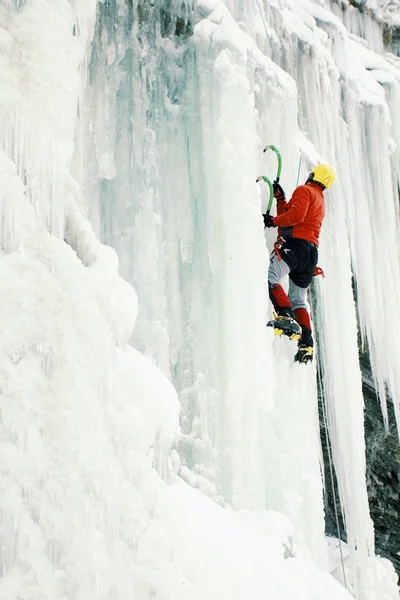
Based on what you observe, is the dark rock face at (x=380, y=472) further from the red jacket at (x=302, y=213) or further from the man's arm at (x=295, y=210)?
the man's arm at (x=295, y=210)

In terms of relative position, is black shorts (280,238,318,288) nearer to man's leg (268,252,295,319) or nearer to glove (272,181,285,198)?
man's leg (268,252,295,319)

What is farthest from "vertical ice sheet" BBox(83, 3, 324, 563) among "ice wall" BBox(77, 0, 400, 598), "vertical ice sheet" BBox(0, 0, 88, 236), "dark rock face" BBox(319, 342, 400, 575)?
"dark rock face" BBox(319, 342, 400, 575)

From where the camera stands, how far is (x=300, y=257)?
4.23m

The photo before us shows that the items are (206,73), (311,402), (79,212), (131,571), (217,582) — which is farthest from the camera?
(311,402)

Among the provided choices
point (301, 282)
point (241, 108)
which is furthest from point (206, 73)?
point (301, 282)

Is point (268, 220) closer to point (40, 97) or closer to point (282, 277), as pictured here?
point (282, 277)

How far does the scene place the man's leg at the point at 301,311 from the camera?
4215 millimetres

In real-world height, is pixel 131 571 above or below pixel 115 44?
below

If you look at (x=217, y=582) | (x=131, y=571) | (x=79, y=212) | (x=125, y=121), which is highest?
(x=125, y=121)

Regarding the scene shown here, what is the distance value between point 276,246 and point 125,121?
1309 mm

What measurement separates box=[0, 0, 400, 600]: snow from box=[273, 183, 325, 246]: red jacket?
7.0 inches

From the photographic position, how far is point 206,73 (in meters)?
4.18

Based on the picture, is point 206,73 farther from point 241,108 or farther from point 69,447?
point 69,447

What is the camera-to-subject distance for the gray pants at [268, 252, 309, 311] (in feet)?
13.7
